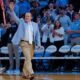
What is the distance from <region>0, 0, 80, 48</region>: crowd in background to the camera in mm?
13656

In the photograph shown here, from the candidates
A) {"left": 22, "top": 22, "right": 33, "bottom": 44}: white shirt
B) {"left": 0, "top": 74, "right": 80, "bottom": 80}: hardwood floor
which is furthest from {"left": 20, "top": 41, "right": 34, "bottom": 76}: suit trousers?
{"left": 0, "top": 74, "right": 80, "bottom": 80}: hardwood floor

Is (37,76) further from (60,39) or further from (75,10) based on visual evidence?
(75,10)

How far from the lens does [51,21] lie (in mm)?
13820

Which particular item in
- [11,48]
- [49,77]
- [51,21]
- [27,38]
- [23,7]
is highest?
[23,7]

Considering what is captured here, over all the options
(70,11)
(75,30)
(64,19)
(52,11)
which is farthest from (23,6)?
(75,30)

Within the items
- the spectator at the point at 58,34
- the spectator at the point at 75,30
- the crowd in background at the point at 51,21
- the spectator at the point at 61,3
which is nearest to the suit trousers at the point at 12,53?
the crowd in background at the point at 51,21

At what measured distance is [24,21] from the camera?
12203 millimetres

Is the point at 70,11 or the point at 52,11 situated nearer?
the point at 70,11

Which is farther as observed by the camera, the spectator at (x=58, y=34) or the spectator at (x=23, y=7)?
the spectator at (x=23, y=7)

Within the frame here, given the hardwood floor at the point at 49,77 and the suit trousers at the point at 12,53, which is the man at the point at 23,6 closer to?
the suit trousers at the point at 12,53

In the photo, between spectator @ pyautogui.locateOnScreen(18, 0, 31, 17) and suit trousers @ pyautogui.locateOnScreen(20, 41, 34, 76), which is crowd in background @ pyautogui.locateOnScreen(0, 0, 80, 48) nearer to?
spectator @ pyautogui.locateOnScreen(18, 0, 31, 17)

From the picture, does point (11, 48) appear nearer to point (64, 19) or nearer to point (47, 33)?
point (47, 33)

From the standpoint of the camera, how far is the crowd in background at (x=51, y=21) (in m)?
13.7

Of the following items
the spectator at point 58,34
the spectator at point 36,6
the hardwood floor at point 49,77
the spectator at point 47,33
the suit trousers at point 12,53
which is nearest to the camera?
the hardwood floor at point 49,77
